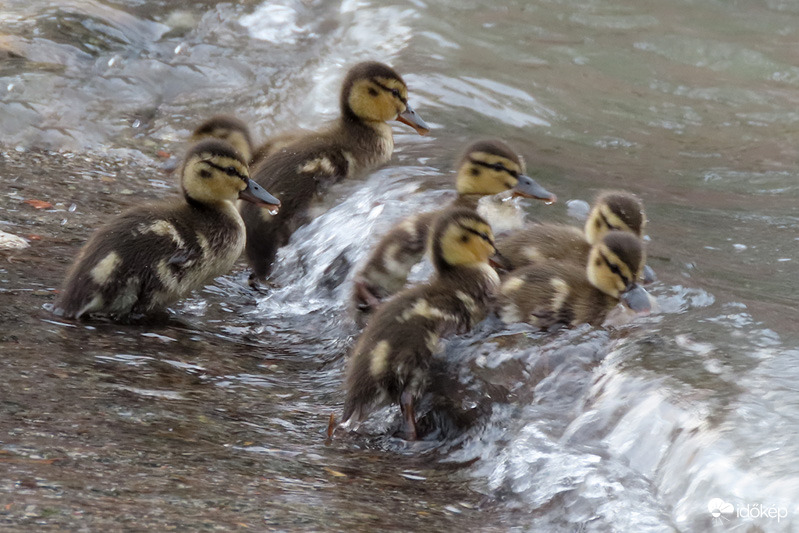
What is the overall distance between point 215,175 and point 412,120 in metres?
1.71

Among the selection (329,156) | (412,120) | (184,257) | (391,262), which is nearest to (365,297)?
(391,262)

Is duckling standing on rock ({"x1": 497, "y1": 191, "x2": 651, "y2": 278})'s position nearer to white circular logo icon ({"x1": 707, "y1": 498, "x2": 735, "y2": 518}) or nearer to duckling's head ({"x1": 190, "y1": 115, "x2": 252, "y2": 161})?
white circular logo icon ({"x1": 707, "y1": 498, "x2": 735, "y2": 518})

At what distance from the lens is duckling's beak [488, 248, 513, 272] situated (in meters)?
4.11

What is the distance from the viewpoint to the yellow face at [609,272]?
375cm

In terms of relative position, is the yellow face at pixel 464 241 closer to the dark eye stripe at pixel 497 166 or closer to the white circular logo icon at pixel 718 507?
the dark eye stripe at pixel 497 166

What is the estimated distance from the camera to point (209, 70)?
838 cm

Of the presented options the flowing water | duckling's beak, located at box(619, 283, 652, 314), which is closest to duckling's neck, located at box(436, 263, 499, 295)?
the flowing water

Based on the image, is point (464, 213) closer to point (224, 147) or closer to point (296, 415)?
point (296, 415)

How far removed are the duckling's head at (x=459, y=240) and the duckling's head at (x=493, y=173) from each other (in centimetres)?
84

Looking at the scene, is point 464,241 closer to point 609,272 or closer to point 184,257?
point 609,272

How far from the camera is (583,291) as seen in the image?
3.85m

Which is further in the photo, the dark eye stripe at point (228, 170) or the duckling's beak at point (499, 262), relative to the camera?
the dark eye stripe at point (228, 170)

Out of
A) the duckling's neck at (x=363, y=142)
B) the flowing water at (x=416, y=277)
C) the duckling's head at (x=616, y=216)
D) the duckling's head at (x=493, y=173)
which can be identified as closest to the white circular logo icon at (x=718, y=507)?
the flowing water at (x=416, y=277)

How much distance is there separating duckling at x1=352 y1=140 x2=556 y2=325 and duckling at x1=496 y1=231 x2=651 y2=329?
19.0 inches
